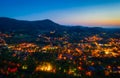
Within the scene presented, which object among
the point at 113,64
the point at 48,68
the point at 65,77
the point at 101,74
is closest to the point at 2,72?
the point at 65,77

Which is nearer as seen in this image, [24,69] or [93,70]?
[24,69]

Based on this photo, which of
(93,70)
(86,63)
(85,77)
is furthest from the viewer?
(86,63)

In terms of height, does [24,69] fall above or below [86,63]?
above

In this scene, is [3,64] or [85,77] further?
[85,77]

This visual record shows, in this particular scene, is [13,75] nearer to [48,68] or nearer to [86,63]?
[48,68]

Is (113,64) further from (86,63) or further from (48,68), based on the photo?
(48,68)

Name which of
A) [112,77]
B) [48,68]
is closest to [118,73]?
[112,77]

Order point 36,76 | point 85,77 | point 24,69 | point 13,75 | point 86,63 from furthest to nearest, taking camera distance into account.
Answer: point 86,63 → point 85,77 → point 24,69 → point 36,76 → point 13,75

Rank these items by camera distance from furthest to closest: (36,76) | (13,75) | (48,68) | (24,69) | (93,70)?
1. (93,70)
2. (48,68)
3. (24,69)
4. (36,76)
5. (13,75)

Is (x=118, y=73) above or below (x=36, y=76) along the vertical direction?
below
